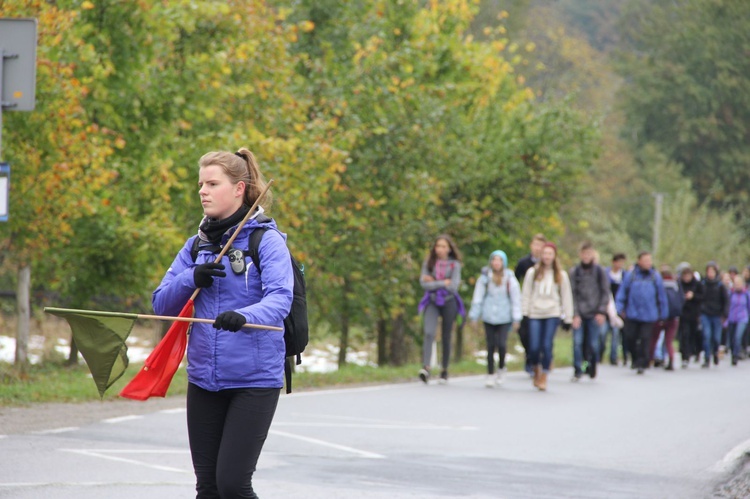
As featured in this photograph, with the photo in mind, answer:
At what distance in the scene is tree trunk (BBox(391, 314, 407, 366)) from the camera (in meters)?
28.9

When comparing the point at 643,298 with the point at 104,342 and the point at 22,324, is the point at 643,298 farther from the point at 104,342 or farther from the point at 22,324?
the point at 104,342

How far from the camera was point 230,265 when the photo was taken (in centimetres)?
529

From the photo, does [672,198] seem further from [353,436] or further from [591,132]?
[353,436]

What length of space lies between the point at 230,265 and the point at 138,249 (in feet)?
44.2

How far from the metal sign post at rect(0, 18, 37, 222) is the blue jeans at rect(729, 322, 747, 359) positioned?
58.1 ft

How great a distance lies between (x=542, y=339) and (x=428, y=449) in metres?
6.67

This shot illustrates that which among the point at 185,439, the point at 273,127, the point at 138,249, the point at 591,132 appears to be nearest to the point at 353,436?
the point at 185,439

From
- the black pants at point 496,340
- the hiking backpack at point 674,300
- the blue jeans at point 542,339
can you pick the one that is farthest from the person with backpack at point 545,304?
the hiking backpack at point 674,300

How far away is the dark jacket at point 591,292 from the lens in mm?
18703

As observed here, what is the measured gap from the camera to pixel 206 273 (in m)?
5.20

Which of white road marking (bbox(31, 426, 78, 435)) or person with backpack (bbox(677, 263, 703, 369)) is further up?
person with backpack (bbox(677, 263, 703, 369))

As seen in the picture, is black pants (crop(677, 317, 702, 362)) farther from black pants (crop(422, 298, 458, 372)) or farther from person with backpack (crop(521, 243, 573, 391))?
black pants (crop(422, 298, 458, 372))

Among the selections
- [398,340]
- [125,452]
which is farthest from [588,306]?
[398,340]

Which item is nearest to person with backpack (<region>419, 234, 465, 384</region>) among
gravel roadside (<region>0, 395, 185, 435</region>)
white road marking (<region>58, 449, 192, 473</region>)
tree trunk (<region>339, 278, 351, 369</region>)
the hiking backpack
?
gravel roadside (<region>0, 395, 185, 435</region>)
